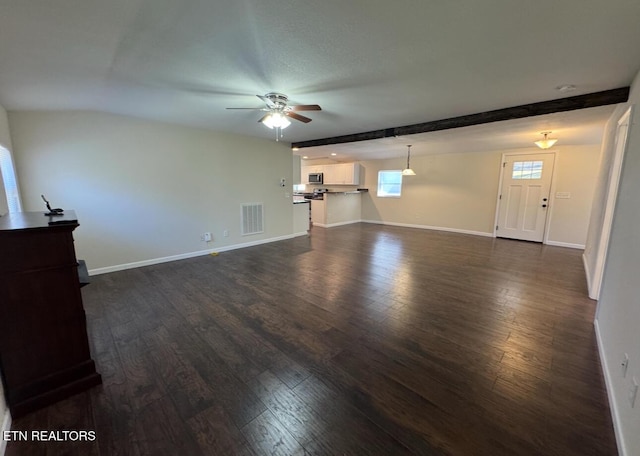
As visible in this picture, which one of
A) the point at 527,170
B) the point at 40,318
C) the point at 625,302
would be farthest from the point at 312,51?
the point at 527,170

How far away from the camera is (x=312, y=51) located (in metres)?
1.92

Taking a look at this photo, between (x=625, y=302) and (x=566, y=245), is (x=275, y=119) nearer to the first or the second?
(x=625, y=302)

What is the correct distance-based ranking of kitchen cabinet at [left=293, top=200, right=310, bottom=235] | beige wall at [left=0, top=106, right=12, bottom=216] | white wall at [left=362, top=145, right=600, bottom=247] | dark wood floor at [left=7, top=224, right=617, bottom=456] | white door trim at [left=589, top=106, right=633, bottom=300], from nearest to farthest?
dark wood floor at [left=7, top=224, right=617, bottom=456] < beige wall at [left=0, top=106, right=12, bottom=216] < white door trim at [left=589, top=106, right=633, bottom=300] < white wall at [left=362, top=145, right=600, bottom=247] < kitchen cabinet at [left=293, top=200, right=310, bottom=235]

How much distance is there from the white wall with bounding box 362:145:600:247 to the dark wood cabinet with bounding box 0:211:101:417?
7986 millimetres

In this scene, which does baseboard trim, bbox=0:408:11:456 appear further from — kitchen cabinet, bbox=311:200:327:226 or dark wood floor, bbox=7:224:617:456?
kitchen cabinet, bbox=311:200:327:226

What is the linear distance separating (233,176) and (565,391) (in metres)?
5.34

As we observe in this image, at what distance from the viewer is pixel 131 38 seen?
1.74 meters

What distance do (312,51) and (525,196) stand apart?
6.73m

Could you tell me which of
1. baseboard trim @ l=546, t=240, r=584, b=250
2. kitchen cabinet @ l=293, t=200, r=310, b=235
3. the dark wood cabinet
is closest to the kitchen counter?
kitchen cabinet @ l=293, t=200, r=310, b=235

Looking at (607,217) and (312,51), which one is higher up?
(312,51)

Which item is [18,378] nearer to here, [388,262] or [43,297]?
[43,297]

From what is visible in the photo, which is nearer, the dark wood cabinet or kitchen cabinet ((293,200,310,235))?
the dark wood cabinet

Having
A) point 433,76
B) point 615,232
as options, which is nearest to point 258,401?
point 433,76

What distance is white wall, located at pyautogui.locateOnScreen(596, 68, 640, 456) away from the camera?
138cm
